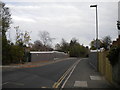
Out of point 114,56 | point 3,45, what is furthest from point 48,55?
point 114,56

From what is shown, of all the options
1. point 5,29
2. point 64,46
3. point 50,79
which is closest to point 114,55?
point 50,79

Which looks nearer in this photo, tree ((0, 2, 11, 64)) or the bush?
the bush

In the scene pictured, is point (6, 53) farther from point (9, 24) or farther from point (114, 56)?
point (114, 56)

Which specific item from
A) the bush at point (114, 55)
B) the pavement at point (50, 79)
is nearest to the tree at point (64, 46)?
the pavement at point (50, 79)

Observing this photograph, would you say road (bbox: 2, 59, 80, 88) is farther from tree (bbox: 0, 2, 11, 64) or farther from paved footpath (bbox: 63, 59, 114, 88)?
tree (bbox: 0, 2, 11, 64)

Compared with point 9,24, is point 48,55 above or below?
below

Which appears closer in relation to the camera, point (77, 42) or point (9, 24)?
point (9, 24)

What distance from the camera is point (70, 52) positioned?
489ft

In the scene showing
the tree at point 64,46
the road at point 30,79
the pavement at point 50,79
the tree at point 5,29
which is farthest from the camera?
the tree at point 64,46

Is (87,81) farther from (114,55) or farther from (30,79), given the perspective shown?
(30,79)

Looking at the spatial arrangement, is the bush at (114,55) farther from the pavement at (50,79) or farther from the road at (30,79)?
the road at (30,79)

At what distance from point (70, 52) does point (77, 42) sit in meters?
24.7

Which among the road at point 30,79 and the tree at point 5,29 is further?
the tree at point 5,29

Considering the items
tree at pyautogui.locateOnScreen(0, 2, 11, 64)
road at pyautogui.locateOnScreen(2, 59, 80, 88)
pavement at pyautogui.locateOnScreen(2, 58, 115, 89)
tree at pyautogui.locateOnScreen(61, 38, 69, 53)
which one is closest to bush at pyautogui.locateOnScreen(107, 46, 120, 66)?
pavement at pyautogui.locateOnScreen(2, 58, 115, 89)
